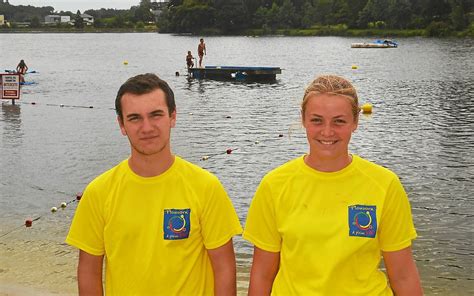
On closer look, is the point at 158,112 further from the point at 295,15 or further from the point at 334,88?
the point at 295,15

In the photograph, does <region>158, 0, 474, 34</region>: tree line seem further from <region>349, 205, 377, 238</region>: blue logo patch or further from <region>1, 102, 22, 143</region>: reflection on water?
<region>349, 205, 377, 238</region>: blue logo patch

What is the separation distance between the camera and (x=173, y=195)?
3.51 m

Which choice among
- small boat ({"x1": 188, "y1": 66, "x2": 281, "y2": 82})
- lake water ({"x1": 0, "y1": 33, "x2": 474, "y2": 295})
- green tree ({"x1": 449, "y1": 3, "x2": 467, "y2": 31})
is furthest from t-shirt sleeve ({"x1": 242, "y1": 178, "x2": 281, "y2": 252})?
green tree ({"x1": 449, "y1": 3, "x2": 467, "y2": 31})

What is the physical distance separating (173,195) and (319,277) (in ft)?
2.79

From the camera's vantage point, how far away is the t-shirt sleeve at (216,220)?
11.6 ft

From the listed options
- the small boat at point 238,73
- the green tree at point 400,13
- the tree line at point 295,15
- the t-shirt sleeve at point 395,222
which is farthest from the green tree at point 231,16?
the t-shirt sleeve at point 395,222

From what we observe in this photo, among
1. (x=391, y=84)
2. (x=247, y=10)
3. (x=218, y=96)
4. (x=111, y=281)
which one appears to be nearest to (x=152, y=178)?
(x=111, y=281)

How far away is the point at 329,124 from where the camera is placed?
346 cm

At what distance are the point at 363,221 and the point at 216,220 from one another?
75 centimetres

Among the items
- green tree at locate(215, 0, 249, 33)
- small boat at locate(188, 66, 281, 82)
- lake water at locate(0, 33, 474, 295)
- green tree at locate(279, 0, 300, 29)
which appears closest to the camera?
lake water at locate(0, 33, 474, 295)

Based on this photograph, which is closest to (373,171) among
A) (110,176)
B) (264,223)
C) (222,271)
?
(264,223)

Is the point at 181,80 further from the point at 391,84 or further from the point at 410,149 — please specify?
the point at 410,149

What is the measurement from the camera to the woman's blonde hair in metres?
3.44

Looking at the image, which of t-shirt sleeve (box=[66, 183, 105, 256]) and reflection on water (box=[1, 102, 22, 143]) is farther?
reflection on water (box=[1, 102, 22, 143])
